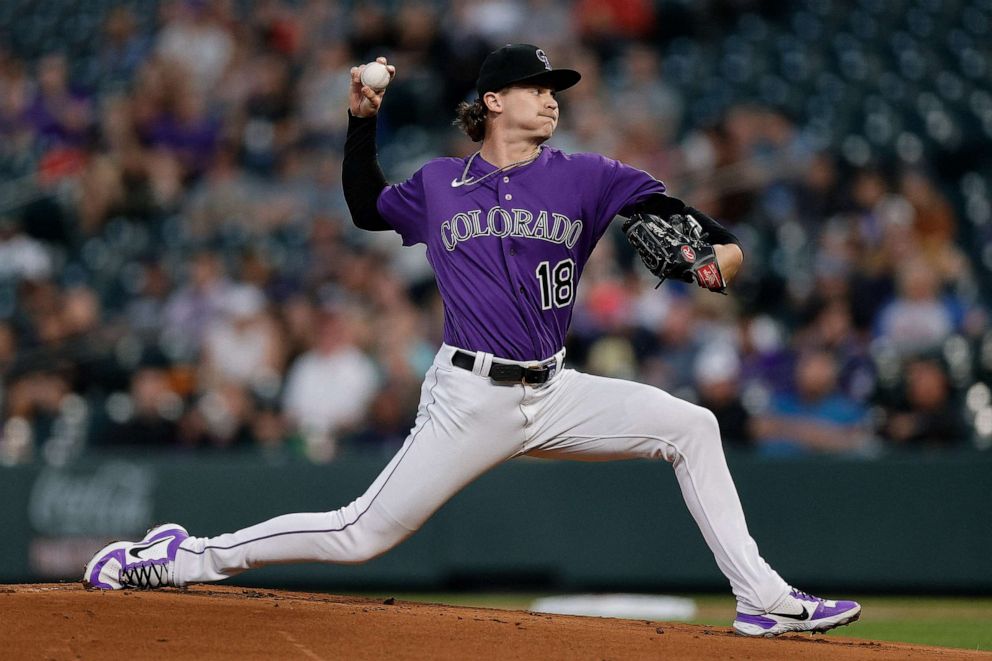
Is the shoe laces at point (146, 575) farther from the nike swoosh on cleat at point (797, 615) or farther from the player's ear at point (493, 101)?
the nike swoosh on cleat at point (797, 615)

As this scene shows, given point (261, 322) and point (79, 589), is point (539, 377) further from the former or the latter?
point (261, 322)

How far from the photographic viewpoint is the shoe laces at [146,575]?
4664 mm

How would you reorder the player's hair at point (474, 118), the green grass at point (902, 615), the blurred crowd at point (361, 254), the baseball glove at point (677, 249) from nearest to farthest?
the baseball glove at point (677, 249) < the player's hair at point (474, 118) < the green grass at point (902, 615) < the blurred crowd at point (361, 254)

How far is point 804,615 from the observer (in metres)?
4.47

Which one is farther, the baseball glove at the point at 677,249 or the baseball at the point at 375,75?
the baseball at the point at 375,75

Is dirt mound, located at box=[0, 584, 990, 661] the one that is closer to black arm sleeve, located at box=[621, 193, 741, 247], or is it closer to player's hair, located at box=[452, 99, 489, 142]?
black arm sleeve, located at box=[621, 193, 741, 247]

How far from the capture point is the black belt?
172 inches

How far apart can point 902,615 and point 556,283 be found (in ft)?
12.1

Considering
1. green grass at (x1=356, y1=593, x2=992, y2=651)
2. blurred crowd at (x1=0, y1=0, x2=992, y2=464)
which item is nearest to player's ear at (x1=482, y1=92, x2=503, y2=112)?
green grass at (x1=356, y1=593, x2=992, y2=651)

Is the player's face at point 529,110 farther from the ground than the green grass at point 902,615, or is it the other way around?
the player's face at point 529,110

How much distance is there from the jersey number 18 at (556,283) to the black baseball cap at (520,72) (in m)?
0.60

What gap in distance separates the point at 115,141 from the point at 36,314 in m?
1.81

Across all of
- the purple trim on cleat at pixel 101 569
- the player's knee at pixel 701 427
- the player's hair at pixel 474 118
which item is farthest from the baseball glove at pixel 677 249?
the purple trim on cleat at pixel 101 569

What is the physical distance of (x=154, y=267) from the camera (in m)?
10.5
